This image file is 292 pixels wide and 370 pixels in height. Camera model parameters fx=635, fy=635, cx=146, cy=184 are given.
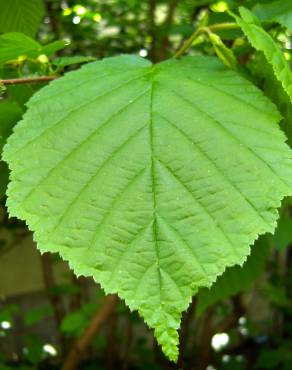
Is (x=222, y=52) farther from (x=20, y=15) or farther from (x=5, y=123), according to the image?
(x=20, y=15)

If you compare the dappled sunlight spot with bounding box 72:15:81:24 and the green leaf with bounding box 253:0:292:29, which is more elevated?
the green leaf with bounding box 253:0:292:29

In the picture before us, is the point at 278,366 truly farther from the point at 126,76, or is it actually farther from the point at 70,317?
the point at 126,76

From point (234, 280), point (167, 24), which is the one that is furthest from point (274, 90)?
point (167, 24)

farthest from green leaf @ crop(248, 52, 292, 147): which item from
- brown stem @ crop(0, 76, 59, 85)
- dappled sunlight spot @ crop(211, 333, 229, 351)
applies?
dappled sunlight spot @ crop(211, 333, 229, 351)

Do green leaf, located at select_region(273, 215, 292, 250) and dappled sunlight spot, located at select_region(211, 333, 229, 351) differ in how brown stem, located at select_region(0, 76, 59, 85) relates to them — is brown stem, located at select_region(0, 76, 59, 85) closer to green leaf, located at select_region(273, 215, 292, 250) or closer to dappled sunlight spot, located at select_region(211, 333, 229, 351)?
green leaf, located at select_region(273, 215, 292, 250)

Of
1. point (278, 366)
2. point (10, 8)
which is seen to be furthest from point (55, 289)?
point (10, 8)

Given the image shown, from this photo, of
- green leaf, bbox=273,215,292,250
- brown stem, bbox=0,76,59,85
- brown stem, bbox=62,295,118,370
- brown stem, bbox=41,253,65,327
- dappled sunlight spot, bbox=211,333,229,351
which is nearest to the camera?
brown stem, bbox=0,76,59,85
